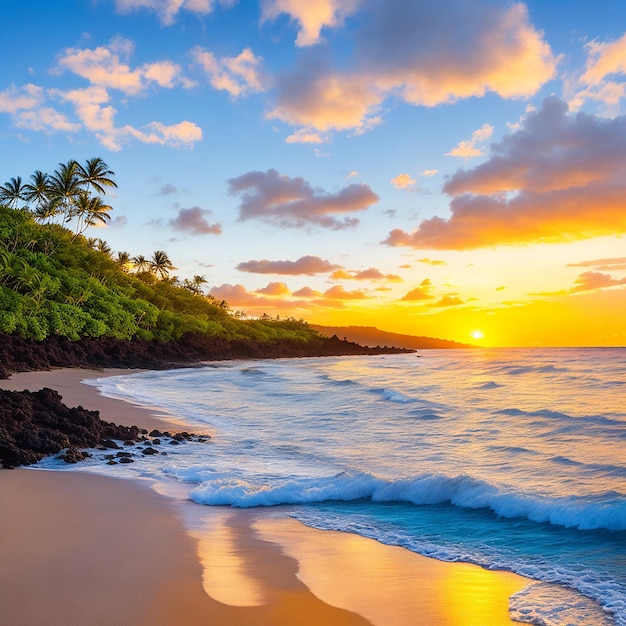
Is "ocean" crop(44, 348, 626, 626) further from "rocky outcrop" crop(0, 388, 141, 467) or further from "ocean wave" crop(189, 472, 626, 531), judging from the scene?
"rocky outcrop" crop(0, 388, 141, 467)

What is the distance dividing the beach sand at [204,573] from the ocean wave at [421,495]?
0.45m

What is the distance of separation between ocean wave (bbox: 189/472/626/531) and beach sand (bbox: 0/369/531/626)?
0.45 meters

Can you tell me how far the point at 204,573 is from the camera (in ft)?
15.7

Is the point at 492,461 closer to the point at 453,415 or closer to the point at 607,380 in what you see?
the point at 453,415

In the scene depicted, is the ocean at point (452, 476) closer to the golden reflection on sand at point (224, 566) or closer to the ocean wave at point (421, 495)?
the ocean wave at point (421, 495)

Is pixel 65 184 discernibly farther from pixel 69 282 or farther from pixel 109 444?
pixel 109 444

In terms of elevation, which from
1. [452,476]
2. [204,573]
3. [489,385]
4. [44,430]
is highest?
[489,385]

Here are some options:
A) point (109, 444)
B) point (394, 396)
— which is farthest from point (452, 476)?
point (394, 396)

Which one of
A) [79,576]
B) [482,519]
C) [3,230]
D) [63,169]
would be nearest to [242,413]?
[482,519]

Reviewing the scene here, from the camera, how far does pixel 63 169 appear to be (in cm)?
4959

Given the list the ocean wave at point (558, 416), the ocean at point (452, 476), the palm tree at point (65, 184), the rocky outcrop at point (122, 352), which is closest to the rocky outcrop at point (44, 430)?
the ocean at point (452, 476)

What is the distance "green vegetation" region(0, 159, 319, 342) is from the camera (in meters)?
34.8

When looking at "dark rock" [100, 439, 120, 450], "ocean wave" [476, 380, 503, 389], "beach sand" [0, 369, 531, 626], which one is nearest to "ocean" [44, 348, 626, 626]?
"beach sand" [0, 369, 531, 626]

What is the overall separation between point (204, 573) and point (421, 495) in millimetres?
3974
